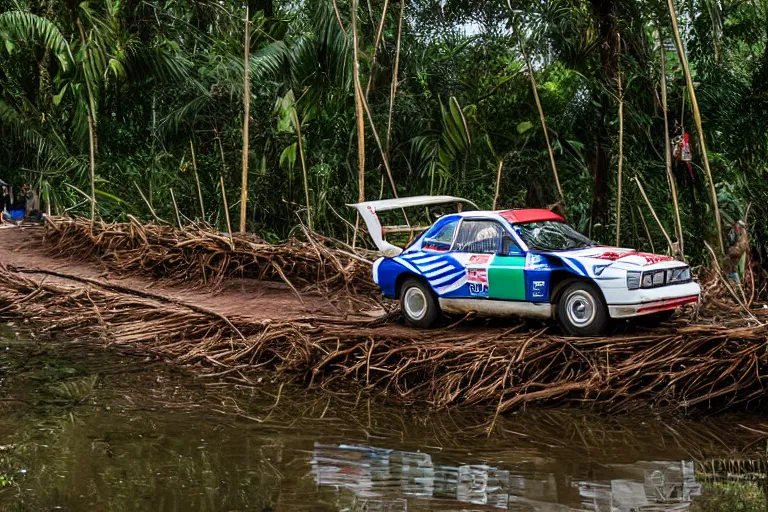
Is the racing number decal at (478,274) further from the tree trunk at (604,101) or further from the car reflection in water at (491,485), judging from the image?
the tree trunk at (604,101)

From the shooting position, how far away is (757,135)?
1505 cm

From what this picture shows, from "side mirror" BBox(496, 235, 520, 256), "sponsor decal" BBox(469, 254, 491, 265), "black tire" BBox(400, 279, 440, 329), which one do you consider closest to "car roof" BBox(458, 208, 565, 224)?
"side mirror" BBox(496, 235, 520, 256)

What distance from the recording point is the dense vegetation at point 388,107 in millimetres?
14953

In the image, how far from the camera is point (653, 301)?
9.20 m

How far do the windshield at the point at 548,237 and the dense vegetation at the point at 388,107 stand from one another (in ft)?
12.5

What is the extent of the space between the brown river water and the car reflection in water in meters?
0.01

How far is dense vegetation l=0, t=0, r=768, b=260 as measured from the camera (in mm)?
14953

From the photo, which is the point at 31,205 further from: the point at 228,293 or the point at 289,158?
the point at 228,293

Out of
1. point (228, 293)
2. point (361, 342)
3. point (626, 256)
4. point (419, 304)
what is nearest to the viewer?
point (626, 256)

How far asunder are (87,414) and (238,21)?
→ 48.6ft

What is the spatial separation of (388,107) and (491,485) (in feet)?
38.6

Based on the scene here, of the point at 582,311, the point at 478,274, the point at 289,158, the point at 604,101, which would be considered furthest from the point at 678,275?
the point at 289,158

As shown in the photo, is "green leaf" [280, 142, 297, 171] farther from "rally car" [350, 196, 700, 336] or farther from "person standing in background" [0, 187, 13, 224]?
"person standing in background" [0, 187, 13, 224]

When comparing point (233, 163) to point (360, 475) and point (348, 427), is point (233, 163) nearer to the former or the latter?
point (348, 427)
